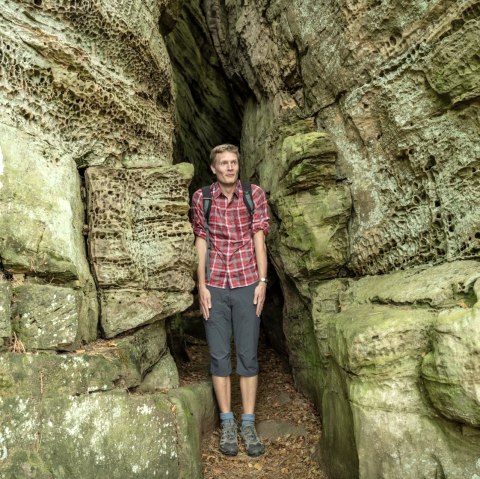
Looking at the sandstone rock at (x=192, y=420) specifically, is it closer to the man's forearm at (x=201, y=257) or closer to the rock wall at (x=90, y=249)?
the rock wall at (x=90, y=249)

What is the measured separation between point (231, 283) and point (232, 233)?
60 cm

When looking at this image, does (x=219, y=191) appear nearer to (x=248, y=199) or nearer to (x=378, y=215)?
(x=248, y=199)

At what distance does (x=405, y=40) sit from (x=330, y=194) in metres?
1.94

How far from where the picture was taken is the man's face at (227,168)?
554cm

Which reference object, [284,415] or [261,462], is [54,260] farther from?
A: [284,415]

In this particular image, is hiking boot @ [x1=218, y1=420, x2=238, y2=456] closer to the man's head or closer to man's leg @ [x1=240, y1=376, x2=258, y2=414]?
man's leg @ [x1=240, y1=376, x2=258, y2=414]

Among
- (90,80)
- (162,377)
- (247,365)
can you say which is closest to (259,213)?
(247,365)

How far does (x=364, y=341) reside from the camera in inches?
153

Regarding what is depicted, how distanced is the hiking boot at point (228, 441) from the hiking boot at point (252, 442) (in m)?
0.12

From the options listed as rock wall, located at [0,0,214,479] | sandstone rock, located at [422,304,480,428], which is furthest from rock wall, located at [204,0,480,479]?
rock wall, located at [0,0,214,479]

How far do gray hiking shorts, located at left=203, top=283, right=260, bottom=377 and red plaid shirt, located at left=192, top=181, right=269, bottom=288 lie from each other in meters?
0.13

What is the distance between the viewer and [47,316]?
4285 millimetres

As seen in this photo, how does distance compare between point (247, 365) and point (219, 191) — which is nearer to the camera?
point (247, 365)

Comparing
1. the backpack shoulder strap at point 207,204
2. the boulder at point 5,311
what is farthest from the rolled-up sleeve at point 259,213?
the boulder at point 5,311
